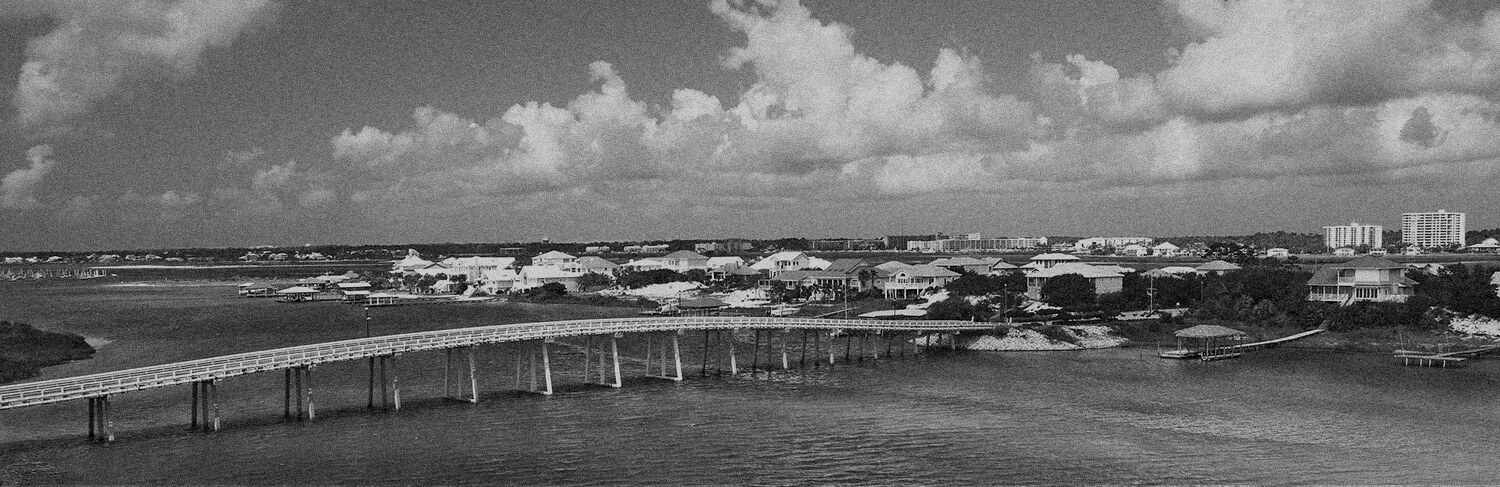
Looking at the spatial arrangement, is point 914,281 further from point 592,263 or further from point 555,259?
point 555,259

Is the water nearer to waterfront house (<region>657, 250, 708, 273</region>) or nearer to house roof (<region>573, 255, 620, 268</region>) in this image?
house roof (<region>573, 255, 620, 268</region>)

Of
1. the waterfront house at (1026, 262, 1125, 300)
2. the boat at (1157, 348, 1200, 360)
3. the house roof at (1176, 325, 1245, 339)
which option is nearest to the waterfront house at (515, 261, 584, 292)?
the waterfront house at (1026, 262, 1125, 300)

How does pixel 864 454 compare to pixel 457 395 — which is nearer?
pixel 864 454

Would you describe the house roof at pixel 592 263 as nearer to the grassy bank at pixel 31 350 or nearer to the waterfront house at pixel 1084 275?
the waterfront house at pixel 1084 275

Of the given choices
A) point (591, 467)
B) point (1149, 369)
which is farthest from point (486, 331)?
point (1149, 369)

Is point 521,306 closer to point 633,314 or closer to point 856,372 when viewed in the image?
point 633,314

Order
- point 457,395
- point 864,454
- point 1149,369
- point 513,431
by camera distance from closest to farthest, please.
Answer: point 864,454 → point 513,431 → point 457,395 → point 1149,369

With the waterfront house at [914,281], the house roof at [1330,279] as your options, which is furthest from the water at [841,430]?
the waterfront house at [914,281]
